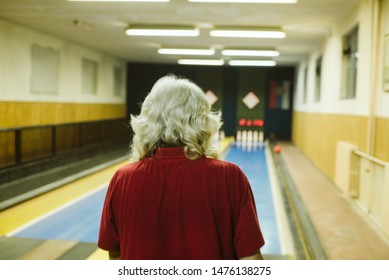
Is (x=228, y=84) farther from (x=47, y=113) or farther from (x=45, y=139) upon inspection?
(x=45, y=139)

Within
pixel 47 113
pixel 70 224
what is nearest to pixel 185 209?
pixel 70 224

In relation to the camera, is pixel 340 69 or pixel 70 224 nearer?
pixel 70 224

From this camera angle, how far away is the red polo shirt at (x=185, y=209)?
1256 millimetres

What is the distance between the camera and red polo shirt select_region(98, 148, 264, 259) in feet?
4.12

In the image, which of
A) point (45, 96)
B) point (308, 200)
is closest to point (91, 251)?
point (308, 200)

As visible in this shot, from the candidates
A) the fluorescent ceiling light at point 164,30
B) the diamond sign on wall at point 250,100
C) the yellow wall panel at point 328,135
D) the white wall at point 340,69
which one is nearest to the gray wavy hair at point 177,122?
the white wall at point 340,69

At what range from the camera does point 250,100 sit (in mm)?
15891

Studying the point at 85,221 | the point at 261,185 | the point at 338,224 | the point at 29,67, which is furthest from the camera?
the point at 29,67

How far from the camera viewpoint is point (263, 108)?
52.0 feet

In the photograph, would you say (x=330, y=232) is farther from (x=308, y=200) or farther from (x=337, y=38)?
(x=337, y=38)

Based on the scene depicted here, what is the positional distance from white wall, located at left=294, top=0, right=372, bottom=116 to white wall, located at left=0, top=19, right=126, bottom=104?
5.73 m

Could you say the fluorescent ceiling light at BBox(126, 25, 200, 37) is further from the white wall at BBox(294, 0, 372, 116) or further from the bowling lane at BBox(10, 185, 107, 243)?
the bowling lane at BBox(10, 185, 107, 243)

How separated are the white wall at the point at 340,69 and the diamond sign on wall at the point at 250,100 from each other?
17.2 ft

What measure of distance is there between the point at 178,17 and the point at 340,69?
268 cm
